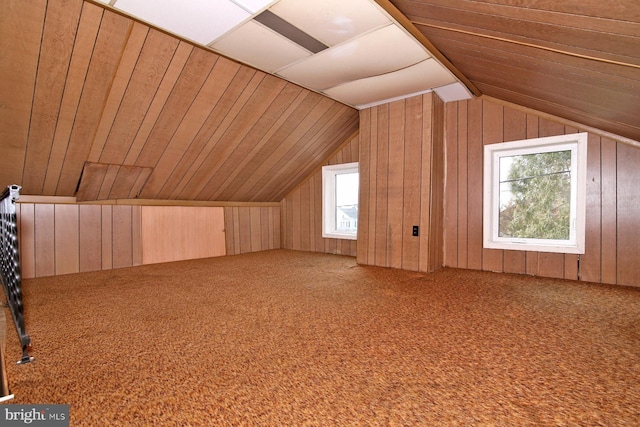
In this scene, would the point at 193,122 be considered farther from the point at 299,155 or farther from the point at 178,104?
the point at 299,155

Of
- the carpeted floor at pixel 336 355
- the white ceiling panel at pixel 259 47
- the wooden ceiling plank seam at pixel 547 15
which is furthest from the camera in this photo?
the white ceiling panel at pixel 259 47

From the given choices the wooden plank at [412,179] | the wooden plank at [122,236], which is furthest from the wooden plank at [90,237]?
the wooden plank at [412,179]

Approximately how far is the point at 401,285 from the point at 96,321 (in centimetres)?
198

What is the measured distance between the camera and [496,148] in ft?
9.67

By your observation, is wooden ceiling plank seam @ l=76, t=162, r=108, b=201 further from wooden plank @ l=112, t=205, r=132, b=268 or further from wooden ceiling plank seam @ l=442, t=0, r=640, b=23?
wooden ceiling plank seam @ l=442, t=0, r=640, b=23

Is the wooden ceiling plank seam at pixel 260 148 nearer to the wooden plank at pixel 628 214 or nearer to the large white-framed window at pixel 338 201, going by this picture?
the large white-framed window at pixel 338 201

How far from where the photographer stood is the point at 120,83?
81.9 inches

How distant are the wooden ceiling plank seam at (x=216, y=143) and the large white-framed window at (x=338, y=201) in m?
1.58

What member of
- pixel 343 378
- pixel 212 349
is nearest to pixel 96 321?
pixel 212 349

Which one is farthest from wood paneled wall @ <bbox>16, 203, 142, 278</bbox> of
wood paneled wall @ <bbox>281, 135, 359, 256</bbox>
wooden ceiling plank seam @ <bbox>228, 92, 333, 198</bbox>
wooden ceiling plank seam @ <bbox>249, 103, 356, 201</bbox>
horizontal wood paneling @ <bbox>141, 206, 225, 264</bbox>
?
wood paneled wall @ <bbox>281, 135, 359, 256</bbox>

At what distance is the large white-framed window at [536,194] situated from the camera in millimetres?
2619

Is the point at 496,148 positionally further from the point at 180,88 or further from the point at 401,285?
the point at 180,88

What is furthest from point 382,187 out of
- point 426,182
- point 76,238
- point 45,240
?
point 45,240

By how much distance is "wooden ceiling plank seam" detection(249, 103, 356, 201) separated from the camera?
3.51 metres
